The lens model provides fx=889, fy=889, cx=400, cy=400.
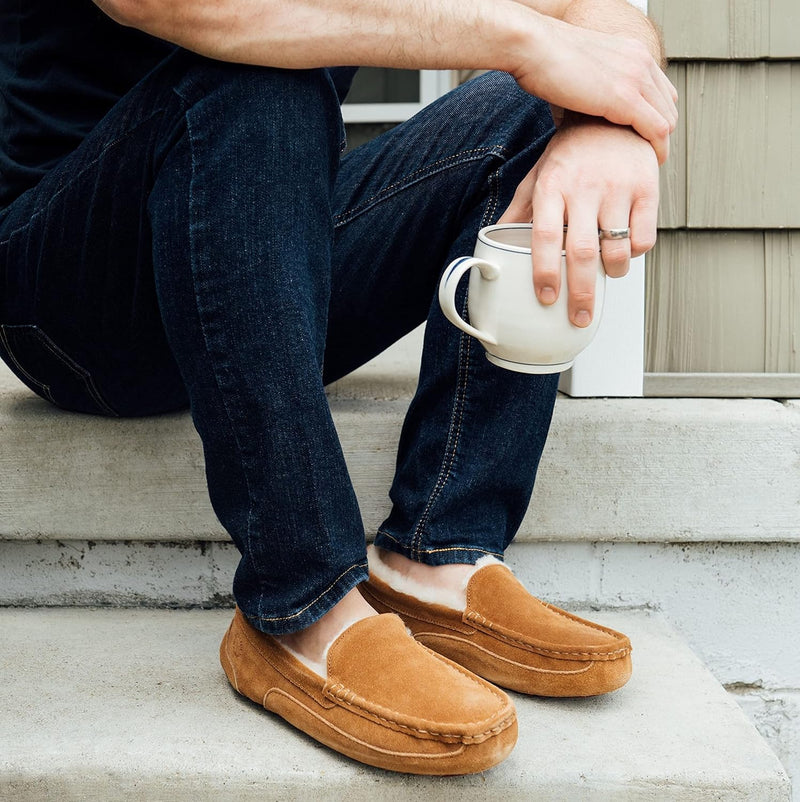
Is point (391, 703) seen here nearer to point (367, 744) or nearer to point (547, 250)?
point (367, 744)

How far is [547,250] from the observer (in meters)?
0.75

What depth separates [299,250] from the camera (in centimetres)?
78

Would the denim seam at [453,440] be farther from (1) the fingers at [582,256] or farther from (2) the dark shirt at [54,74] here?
(2) the dark shirt at [54,74]

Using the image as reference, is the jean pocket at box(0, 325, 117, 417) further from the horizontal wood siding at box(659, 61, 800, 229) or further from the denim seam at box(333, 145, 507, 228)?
the horizontal wood siding at box(659, 61, 800, 229)

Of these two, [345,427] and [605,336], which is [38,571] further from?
[605,336]

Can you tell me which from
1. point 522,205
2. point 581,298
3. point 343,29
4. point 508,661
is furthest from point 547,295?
point 508,661

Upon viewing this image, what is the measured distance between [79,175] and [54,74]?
0.18 metres

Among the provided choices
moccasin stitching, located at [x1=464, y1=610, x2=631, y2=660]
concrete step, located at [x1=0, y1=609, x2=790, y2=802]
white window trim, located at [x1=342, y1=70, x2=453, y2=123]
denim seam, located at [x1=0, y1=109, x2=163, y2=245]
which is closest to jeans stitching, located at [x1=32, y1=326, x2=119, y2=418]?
denim seam, located at [x1=0, y1=109, x2=163, y2=245]

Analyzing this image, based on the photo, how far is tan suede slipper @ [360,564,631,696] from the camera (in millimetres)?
896

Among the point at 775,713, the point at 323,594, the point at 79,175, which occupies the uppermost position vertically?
the point at 79,175

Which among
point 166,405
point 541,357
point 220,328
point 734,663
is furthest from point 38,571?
point 734,663

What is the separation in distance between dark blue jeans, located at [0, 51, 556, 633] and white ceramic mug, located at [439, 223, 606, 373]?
0.14m

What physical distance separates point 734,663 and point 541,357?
662mm

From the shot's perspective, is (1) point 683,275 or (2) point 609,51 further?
(1) point 683,275
